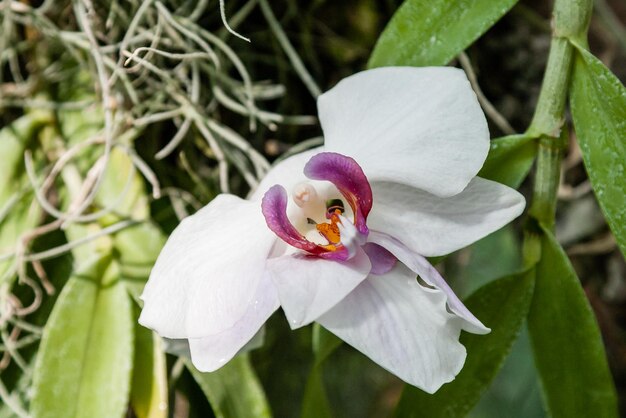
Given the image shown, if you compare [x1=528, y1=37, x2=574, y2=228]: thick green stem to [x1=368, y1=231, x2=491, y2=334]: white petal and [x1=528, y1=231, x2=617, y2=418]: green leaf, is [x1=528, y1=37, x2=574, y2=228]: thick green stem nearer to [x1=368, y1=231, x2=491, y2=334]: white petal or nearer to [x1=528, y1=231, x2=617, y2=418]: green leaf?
[x1=528, y1=231, x2=617, y2=418]: green leaf

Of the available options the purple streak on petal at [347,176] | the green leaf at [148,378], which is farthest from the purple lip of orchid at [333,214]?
the green leaf at [148,378]

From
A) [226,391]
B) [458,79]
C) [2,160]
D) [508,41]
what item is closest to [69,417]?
[226,391]

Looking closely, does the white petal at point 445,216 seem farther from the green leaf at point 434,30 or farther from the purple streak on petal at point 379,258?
the green leaf at point 434,30

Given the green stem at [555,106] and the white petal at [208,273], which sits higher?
the green stem at [555,106]

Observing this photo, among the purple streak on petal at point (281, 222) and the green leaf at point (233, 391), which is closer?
the purple streak on petal at point (281, 222)

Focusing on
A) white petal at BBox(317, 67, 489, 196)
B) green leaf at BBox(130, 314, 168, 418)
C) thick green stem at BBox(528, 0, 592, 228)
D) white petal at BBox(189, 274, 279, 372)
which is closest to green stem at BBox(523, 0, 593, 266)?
thick green stem at BBox(528, 0, 592, 228)

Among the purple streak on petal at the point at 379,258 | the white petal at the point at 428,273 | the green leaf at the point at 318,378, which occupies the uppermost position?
the white petal at the point at 428,273
